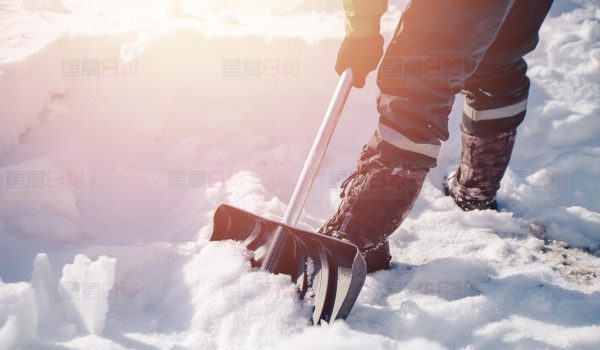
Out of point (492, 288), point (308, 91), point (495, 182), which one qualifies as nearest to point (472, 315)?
point (492, 288)

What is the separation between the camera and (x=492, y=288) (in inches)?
59.0

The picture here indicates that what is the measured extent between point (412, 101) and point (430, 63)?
0.13 meters

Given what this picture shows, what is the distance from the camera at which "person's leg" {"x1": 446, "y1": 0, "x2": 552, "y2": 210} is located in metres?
1.64

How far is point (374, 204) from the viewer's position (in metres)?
1.51

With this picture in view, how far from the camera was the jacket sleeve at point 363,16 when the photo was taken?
60.8 inches

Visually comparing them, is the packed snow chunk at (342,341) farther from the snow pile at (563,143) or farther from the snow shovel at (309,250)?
the snow pile at (563,143)

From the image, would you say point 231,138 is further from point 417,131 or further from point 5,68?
point 417,131

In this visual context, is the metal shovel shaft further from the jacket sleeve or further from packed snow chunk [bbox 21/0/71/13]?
packed snow chunk [bbox 21/0/71/13]

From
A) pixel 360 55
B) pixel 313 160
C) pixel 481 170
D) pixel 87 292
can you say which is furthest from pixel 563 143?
pixel 87 292

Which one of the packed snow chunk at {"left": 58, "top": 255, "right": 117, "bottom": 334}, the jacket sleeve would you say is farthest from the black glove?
the packed snow chunk at {"left": 58, "top": 255, "right": 117, "bottom": 334}

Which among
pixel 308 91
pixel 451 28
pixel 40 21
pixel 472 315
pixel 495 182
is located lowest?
pixel 472 315

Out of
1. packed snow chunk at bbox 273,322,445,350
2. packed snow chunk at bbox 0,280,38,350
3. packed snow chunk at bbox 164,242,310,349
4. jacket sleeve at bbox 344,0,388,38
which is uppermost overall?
jacket sleeve at bbox 344,0,388,38

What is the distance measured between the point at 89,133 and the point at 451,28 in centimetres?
196

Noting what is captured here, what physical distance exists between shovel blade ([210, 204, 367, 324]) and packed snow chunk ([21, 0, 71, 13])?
117 inches
